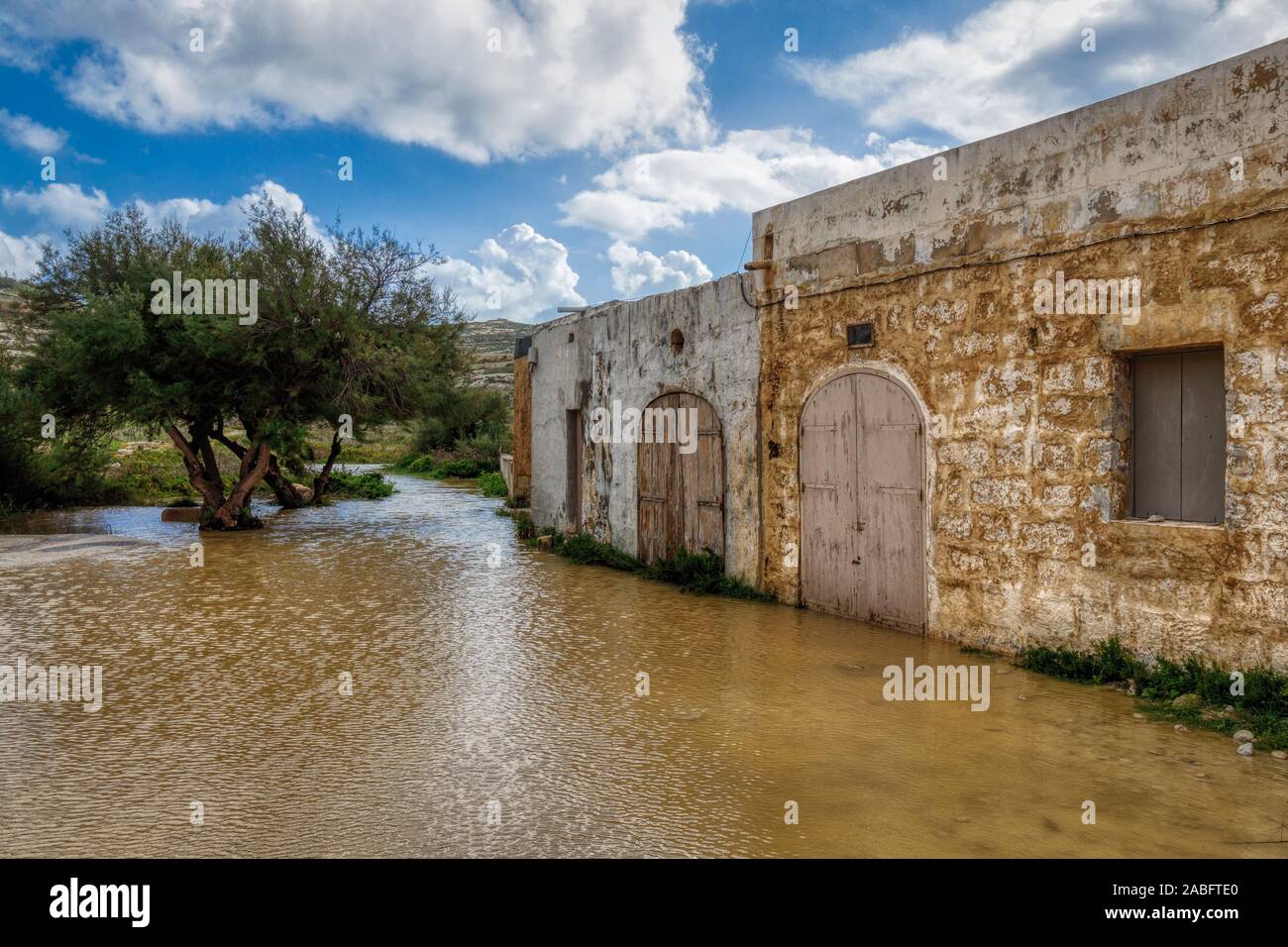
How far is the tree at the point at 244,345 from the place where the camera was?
1494 centimetres

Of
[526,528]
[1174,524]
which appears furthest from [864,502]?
[526,528]

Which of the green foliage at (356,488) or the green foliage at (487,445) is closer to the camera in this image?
the green foliage at (356,488)

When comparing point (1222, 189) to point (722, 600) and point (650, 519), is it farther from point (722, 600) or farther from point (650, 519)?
point (650, 519)

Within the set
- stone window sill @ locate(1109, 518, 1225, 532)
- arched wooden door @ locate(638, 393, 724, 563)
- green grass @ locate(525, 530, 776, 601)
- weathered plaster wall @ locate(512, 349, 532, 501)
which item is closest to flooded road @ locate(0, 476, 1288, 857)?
green grass @ locate(525, 530, 776, 601)

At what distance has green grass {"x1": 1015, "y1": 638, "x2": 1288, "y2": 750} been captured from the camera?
533cm

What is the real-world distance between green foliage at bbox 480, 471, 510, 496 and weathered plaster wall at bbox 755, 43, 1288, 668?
1679 centimetres

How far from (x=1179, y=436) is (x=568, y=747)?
16.6 feet

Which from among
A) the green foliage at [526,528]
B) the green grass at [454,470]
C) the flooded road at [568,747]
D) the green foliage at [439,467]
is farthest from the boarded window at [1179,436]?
the green foliage at [439,467]

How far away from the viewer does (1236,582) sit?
18.9ft

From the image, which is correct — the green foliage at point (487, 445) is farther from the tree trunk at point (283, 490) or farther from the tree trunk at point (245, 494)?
the tree trunk at point (245, 494)

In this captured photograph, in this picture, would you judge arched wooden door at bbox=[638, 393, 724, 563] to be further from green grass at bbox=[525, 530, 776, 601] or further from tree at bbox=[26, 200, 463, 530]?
tree at bbox=[26, 200, 463, 530]

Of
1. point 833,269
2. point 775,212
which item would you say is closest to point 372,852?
point 833,269

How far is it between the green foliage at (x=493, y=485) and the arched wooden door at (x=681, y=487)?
12.5 metres

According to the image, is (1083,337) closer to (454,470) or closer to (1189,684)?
(1189,684)
